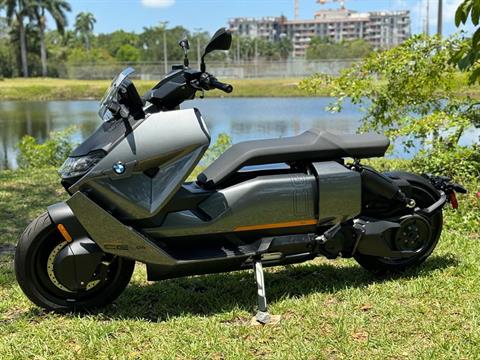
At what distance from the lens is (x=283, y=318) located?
3.12 m

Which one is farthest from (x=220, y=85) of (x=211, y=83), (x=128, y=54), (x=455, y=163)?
(x=128, y=54)

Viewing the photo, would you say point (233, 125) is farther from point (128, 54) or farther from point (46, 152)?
point (128, 54)

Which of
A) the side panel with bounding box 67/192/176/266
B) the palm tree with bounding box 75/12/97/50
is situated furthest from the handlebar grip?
the palm tree with bounding box 75/12/97/50

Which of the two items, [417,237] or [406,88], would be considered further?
[406,88]

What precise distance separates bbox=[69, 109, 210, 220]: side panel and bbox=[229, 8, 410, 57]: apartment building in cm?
16035

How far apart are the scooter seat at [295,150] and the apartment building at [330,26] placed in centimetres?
15989

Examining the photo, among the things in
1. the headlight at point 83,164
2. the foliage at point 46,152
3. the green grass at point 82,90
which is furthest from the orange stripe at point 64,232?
the green grass at point 82,90

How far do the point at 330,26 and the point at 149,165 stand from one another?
174529 mm

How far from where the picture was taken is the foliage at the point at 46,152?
33.3ft

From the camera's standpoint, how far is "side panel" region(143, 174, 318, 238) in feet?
10.3

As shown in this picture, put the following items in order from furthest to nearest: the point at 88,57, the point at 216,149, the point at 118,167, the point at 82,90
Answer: the point at 88,57
the point at 82,90
the point at 216,149
the point at 118,167

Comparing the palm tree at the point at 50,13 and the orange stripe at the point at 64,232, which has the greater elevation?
the palm tree at the point at 50,13

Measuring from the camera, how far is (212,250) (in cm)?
319

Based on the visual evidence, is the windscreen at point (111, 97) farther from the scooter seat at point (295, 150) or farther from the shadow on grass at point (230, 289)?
the shadow on grass at point (230, 289)
